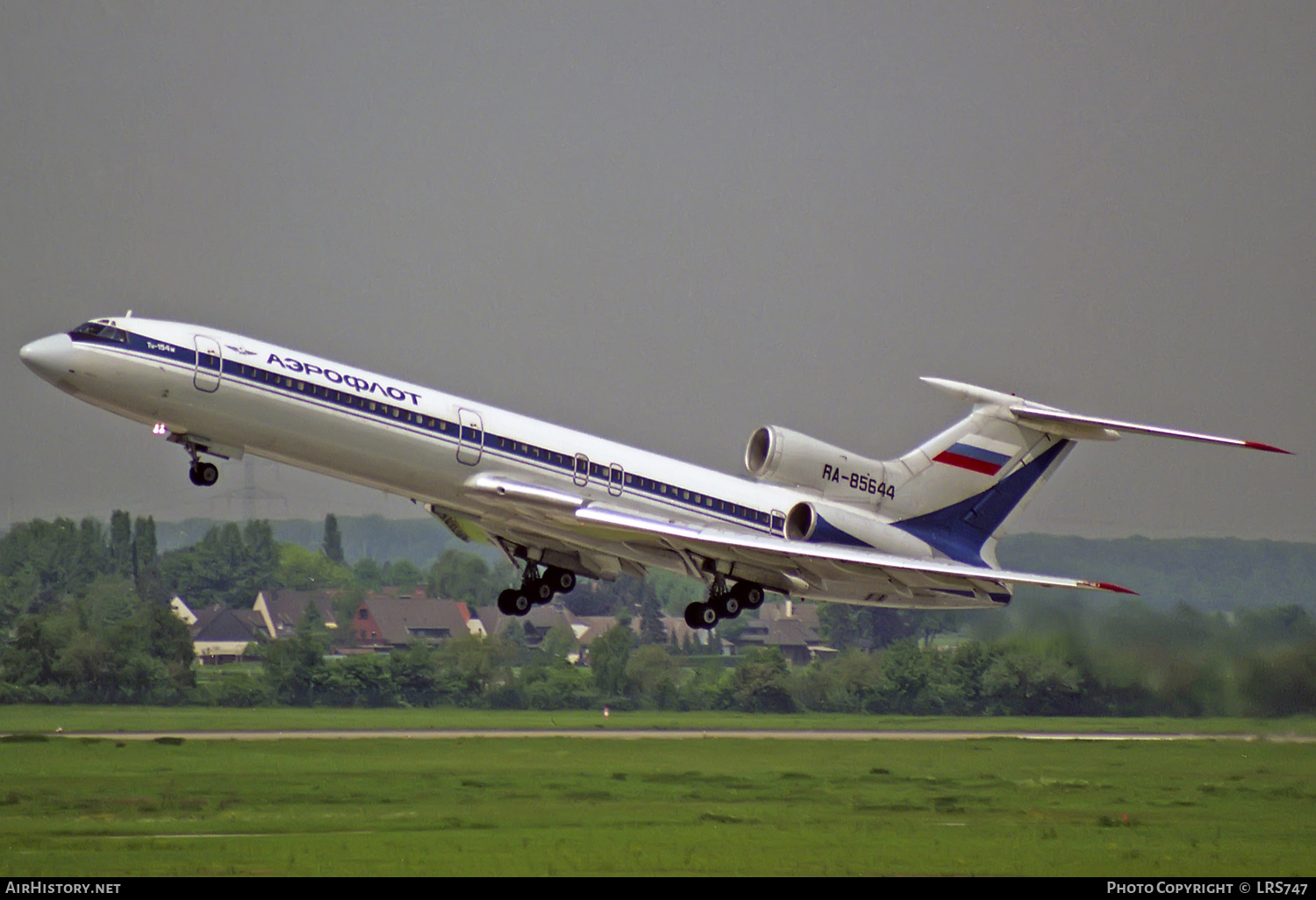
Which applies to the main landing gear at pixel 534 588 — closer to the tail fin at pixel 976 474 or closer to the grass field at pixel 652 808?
the grass field at pixel 652 808

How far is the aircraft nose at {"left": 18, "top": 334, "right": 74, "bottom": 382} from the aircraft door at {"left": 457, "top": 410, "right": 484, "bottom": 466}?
6.64 metres

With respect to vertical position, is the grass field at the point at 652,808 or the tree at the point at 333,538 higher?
the tree at the point at 333,538

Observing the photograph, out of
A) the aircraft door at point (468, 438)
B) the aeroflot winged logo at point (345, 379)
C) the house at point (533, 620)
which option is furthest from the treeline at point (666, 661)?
the aeroflot winged logo at point (345, 379)

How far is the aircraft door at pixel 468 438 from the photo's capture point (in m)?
30.4

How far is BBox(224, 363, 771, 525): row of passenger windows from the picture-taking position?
93.9 ft

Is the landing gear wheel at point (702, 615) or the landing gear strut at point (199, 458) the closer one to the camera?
the landing gear strut at point (199, 458)

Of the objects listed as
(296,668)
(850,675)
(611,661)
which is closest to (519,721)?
(611,661)

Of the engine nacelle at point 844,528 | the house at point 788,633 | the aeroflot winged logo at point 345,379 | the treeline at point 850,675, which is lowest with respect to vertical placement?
the treeline at point 850,675

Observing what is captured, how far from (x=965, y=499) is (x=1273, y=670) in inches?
460

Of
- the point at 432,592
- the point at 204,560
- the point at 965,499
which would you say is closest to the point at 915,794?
the point at 965,499

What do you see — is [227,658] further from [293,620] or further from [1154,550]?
[1154,550]

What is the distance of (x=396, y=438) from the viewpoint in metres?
29.6

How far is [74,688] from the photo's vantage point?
48406mm

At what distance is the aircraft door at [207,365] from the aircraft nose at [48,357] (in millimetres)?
1928
